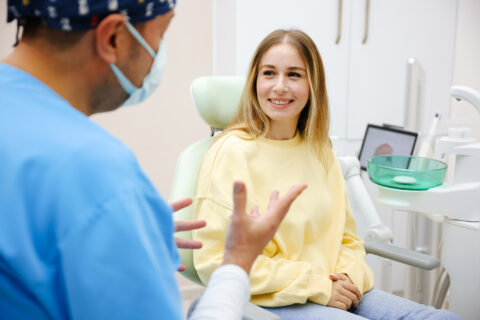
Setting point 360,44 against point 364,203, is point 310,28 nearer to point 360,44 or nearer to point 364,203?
point 360,44

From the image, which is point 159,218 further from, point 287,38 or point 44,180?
point 287,38

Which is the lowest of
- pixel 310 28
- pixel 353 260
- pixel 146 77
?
pixel 353 260

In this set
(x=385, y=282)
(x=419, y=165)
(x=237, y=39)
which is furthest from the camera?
(x=237, y=39)

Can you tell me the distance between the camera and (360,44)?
2.21 metres

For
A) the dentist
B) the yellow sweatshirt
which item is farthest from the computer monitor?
the dentist

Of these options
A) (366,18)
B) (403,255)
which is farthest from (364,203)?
(366,18)

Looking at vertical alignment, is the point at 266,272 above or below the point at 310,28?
below

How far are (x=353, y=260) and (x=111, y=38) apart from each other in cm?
107

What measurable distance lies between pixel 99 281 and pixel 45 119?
0.19 meters

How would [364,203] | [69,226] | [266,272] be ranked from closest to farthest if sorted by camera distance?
[69,226], [266,272], [364,203]

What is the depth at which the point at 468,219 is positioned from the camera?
4.60 feet

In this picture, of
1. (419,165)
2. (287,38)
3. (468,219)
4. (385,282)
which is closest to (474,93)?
(419,165)

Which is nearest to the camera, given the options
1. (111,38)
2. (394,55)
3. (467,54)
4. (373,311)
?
(111,38)

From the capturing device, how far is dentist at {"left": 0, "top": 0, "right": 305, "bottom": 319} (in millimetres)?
487
